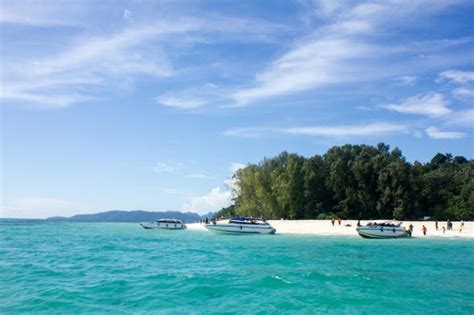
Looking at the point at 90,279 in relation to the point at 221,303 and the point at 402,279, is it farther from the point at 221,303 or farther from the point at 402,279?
the point at 402,279

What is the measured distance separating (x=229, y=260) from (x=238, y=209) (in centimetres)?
7246

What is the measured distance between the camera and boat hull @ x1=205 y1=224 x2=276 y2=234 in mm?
65438

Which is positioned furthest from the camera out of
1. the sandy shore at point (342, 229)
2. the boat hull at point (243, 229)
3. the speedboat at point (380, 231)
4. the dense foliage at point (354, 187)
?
the dense foliage at point (354, 187)

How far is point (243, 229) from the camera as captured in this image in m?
66.2

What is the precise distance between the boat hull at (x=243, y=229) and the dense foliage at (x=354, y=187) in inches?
984

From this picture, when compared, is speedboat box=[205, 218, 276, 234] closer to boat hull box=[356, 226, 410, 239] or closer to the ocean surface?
boat hull box=[356, 226, 410, 239]

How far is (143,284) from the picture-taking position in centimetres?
2178

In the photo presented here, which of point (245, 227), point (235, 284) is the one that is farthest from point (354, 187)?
point (235, 284)

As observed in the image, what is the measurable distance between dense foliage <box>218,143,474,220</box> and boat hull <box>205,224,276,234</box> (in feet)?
82.0

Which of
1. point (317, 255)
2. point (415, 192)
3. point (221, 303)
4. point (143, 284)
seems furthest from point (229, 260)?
point (415, 192)

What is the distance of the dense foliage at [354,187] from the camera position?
82375 millimetres

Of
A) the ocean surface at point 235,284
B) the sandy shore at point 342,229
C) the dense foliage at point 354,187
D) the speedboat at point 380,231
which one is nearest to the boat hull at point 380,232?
the speedboat at point 380,231

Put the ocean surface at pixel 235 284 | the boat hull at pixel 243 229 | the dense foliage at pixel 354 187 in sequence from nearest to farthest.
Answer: the ocean surface at pixel 235 284
the boat hull at pixel 243 229
the dense foliage at pixel 354 187

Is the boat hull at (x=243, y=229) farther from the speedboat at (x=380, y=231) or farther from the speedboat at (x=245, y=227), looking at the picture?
the speedboat at (x=380, y=231)
